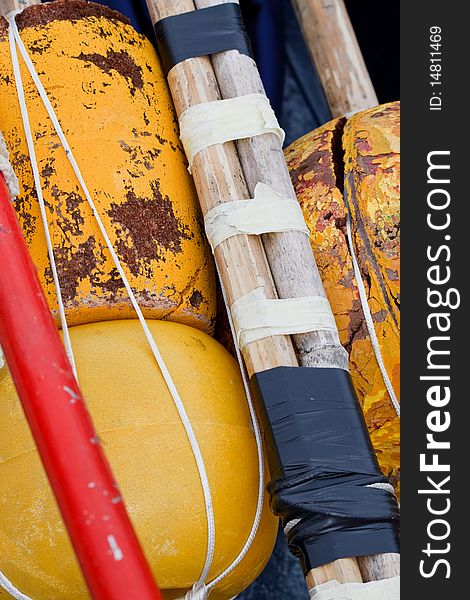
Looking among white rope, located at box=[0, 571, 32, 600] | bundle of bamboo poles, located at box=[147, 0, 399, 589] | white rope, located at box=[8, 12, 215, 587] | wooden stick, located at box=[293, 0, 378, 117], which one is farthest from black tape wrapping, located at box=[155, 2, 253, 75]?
white rope, located at box=[0, 571, 32, 600]

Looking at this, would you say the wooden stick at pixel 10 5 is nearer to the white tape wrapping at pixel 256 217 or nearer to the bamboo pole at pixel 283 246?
the bamboo pole at pixel 283 246

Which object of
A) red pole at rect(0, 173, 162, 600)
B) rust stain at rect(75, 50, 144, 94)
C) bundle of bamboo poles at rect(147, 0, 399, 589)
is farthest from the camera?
rust stain at rect(75, 50, 144, 94)

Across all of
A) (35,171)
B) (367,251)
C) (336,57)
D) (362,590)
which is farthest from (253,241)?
(336,57)

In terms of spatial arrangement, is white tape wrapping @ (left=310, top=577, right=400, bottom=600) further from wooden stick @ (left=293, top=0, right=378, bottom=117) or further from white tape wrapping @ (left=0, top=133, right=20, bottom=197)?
wooden stick @ (left=293, top=0, right=378, bottom=117)

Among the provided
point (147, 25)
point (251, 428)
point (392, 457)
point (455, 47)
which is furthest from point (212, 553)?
point (147, 25)

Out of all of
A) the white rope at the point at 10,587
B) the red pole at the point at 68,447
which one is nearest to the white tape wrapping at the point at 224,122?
the red pole at the point at 68,447

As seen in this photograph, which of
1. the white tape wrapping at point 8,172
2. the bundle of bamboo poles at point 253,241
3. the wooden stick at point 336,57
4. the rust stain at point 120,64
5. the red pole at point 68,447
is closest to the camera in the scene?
the red pole at point 68,447

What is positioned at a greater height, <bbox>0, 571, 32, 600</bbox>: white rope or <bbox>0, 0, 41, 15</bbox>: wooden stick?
<bbox>0, 0, 41, 15</bbox>: wooden stick

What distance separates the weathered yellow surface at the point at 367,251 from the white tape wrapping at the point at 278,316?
0.07 m

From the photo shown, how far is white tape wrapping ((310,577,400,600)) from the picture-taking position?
2.70 feet

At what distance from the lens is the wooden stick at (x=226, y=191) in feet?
3.07

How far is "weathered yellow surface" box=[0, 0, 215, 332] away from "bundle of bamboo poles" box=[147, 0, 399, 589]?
1.6 inches

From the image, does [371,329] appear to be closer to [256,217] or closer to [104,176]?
[256,217]

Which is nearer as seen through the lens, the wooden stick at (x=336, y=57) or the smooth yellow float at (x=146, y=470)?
the smooth yellow float at (x=146, y=470)
